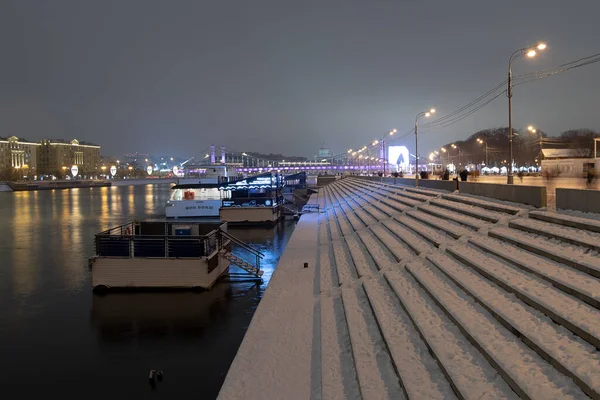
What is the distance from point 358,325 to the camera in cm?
834

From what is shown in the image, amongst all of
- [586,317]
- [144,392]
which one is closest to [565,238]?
[586,317]

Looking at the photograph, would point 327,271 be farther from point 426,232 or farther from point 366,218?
point 366,218

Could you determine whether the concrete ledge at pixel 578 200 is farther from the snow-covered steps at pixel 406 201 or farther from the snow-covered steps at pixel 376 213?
the snow-covered steps at pixel 376 213

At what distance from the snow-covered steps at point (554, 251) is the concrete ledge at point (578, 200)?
1.37 m

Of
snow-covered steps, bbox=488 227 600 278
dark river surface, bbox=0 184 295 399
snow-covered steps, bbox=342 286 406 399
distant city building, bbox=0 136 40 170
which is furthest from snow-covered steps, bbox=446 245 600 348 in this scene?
distant city building, bbox=0 136 40 170

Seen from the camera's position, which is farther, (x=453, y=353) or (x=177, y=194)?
(x=177, y=194)

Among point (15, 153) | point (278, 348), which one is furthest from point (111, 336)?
point (15, 153)

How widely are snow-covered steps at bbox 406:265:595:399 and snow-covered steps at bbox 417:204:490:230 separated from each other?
390 cm

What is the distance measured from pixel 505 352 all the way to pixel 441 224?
25.8ft

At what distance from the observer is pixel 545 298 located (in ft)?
21.2

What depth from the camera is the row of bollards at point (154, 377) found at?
340 inches

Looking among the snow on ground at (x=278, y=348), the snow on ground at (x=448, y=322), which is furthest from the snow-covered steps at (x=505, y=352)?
the snow on ground at (x=278, y=348)

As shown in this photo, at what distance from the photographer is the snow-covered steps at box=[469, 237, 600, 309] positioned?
6162 mm

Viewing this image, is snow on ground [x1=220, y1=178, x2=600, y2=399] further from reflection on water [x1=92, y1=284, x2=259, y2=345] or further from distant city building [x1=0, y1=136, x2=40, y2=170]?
distant city building [x1=0, y1=136, x2=40, y2=170]
